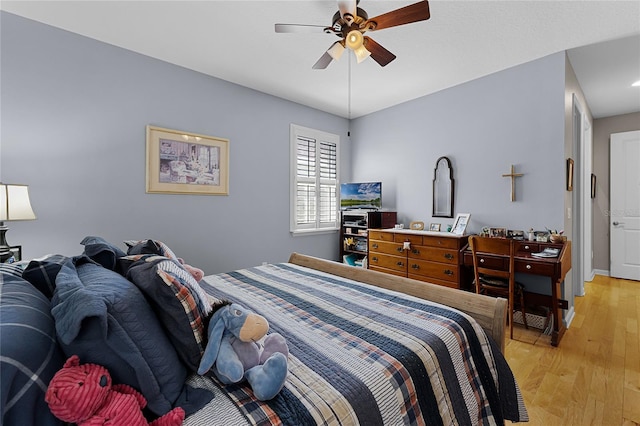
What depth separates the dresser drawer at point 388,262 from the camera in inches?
141

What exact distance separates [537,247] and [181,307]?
3.12 m

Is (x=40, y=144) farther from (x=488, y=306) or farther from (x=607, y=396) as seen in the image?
(x=607, y=396)

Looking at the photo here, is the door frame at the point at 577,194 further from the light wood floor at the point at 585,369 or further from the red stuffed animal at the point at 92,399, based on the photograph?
the red stuffed animal at the point at 92,399

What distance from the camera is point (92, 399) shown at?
0.64 m

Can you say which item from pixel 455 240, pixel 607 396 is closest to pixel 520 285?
pixel 455 240

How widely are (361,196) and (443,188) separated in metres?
1.14

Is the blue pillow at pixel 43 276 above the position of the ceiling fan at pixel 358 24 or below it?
below

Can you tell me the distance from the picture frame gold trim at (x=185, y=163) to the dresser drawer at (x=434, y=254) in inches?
93.7

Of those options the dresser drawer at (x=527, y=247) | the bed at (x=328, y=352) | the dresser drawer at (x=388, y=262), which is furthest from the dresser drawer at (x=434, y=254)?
the bed at (x=328, y=352)

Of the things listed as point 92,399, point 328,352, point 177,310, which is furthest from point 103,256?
point 328,352

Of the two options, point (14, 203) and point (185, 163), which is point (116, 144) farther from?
point (14, 203)

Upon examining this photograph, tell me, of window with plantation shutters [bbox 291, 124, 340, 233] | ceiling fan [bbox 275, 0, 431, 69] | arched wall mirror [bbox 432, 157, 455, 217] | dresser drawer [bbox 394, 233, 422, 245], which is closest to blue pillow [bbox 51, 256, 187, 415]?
ceiling fan [bbox 275, 0, 431, 69]

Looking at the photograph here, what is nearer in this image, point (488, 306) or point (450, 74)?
point (488, 306)

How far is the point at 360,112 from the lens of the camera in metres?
4.59
